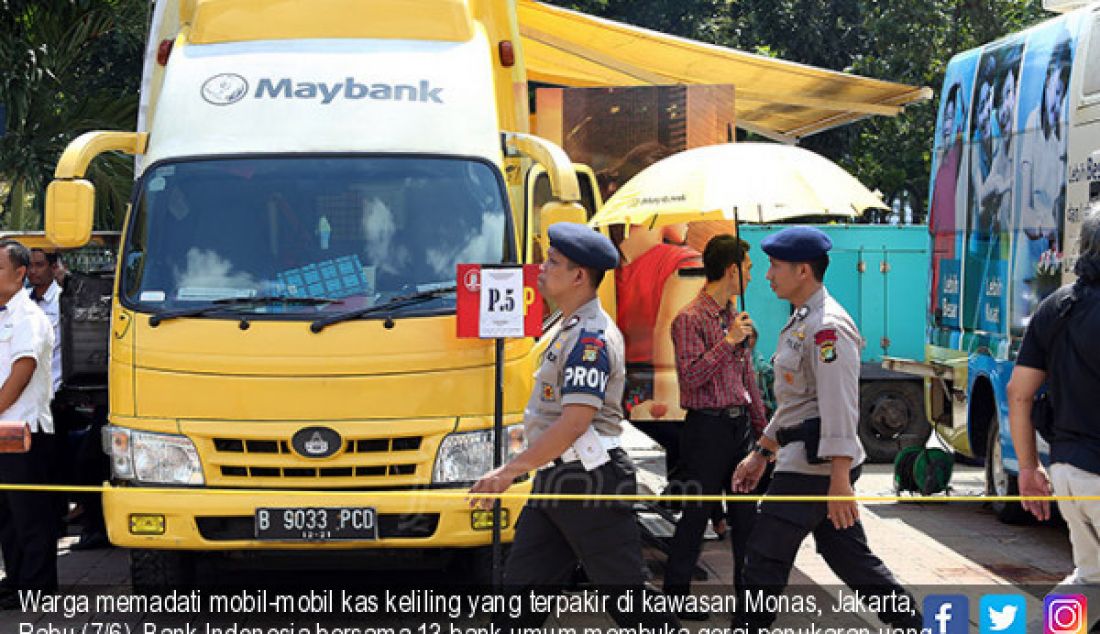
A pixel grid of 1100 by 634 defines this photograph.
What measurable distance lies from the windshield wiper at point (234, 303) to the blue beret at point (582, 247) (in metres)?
2.30

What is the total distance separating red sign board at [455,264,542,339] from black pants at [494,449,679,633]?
1.80m

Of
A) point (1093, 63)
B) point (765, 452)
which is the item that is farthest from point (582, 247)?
point (1093, 63)

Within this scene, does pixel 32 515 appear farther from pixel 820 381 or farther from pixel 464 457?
pixel 820 381

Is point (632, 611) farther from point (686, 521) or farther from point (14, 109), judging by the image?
point (14, 109)

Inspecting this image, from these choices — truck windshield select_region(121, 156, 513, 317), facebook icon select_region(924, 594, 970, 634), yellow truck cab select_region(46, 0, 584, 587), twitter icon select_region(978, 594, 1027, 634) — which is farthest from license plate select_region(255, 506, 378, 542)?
twitter icon select_region(978, 594, 1027, 634)

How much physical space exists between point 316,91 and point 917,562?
4475 mm

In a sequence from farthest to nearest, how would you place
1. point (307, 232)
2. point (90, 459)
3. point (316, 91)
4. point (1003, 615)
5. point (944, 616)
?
point (90, 459) < point (316, 91) < point (307, 232) < point (944, 616) < point (1003, 615)

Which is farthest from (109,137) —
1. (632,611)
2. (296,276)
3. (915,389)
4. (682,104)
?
(915,389)

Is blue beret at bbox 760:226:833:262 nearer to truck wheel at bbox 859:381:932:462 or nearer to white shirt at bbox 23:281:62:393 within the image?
white shirt at bbox 23:281:62:393

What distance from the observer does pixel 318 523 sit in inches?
290

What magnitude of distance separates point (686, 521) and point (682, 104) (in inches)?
133

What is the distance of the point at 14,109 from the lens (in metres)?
17.0

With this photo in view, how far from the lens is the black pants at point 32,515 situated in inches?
320

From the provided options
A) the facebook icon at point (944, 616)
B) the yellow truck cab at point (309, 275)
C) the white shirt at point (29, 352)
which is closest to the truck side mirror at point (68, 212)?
→ the yellow truck cab at point (309, 275)
